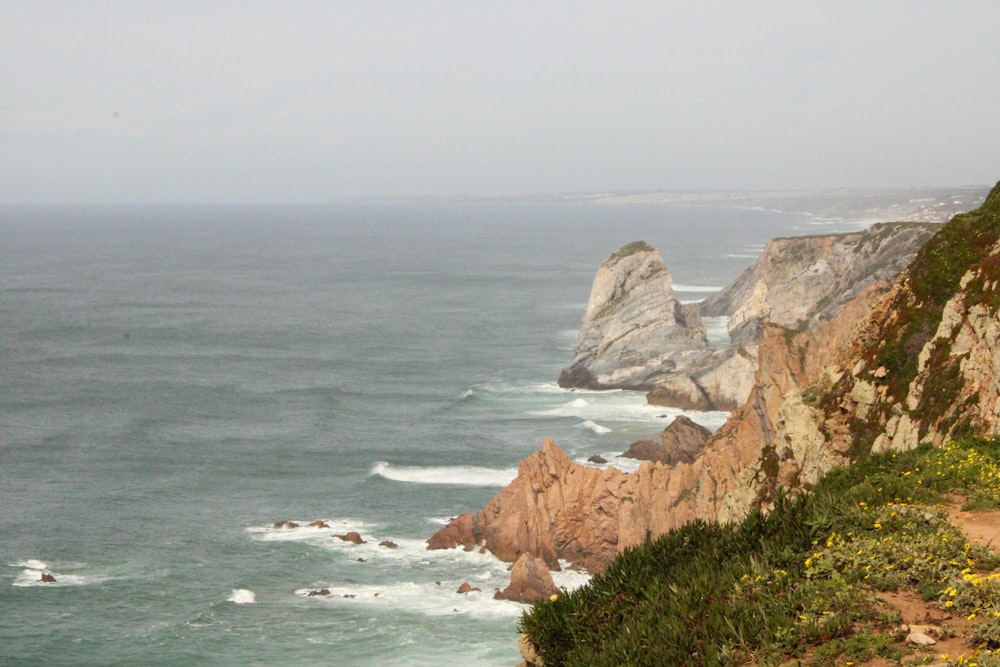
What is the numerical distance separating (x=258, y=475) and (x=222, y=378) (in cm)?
2998

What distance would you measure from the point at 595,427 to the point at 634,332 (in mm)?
19581

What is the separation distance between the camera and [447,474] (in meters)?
63.4

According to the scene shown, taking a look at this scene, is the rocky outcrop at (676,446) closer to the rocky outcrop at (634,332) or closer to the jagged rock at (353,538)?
the jagged rock at (353,538)

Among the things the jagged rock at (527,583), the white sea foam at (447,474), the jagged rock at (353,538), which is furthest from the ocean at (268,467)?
the jagged rock at (527,583)

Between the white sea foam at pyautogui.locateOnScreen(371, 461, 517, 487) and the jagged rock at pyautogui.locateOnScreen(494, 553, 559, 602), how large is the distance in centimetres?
1654

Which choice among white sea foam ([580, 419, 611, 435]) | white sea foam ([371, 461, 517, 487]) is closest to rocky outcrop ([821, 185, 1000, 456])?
white sea foam ([371, 461, 517, 487])

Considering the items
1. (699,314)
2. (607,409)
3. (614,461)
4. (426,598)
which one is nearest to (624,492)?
(426,598)

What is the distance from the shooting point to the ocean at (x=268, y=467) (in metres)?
42.0

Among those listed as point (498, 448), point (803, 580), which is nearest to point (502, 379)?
point (498, 448)

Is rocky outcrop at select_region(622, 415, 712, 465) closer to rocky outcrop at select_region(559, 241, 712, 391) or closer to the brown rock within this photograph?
rocky outcrop at select_region(559, 241, 712, 391)

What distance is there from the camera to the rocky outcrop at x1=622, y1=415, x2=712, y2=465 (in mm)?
61750

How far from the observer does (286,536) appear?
5269cm

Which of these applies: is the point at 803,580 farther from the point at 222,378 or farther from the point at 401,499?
the point at 222,378

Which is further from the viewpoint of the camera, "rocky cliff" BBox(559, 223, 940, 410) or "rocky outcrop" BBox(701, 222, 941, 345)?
"rocky outcrop" BBox(701, 222, 941, 345)
